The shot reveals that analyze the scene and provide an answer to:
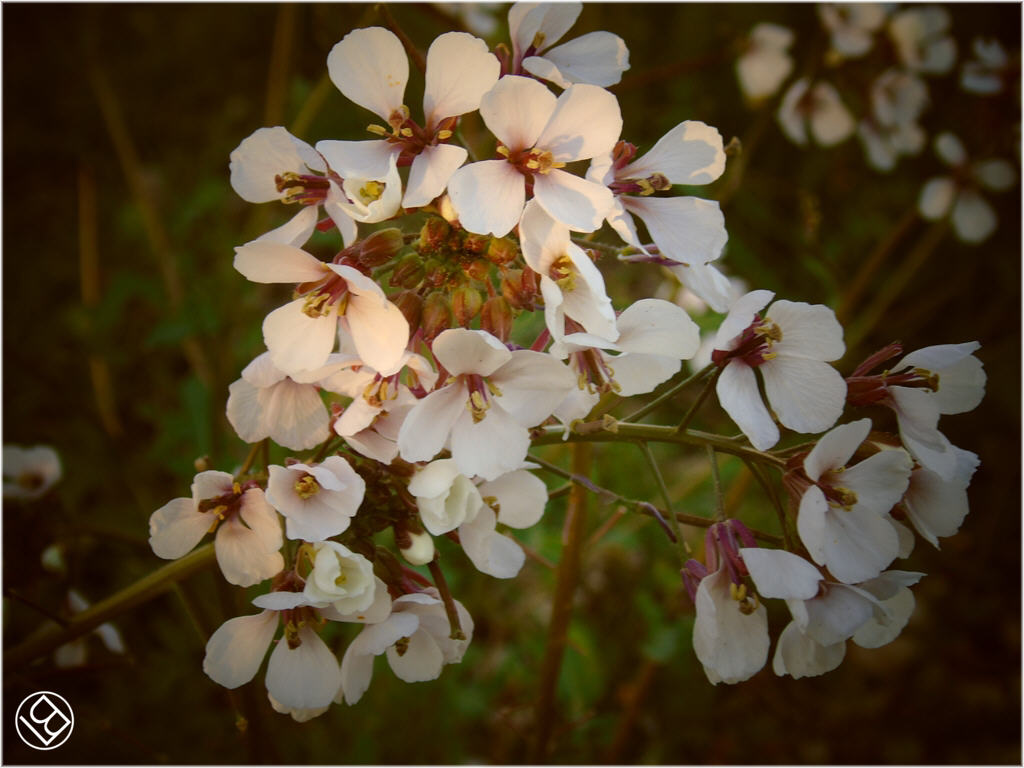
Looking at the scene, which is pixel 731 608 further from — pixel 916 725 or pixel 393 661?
pixel 916 725

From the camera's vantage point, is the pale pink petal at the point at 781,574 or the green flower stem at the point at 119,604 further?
the green flower stem at the point at 119,604

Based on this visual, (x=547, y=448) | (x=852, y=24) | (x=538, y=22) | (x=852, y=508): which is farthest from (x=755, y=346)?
(x=852, y=24)

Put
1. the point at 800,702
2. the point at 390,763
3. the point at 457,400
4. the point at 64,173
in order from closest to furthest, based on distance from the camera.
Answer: the point at 457,400
the point at 390,763
the point at 800,702
the point at 64,173

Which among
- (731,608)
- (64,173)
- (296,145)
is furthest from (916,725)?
(64,173)

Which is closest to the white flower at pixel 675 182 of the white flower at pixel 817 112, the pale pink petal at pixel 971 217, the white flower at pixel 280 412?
the white flower at pixel 280 412

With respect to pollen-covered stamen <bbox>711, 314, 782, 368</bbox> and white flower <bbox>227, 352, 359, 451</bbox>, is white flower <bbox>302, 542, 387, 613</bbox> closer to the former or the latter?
white flower <bbox>227, 352, 359, 451</bbox>

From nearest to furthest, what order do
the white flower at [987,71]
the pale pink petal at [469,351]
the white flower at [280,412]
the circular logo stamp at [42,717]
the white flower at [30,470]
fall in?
the pale pink petal at [469,351]
the white flower at [280,412]
the circular logo stamp at [42,717]
the white flower at [30,470]
the white flower at [987,71]

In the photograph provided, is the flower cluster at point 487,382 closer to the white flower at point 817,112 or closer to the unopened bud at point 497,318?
the unopened bud at point 497,318
